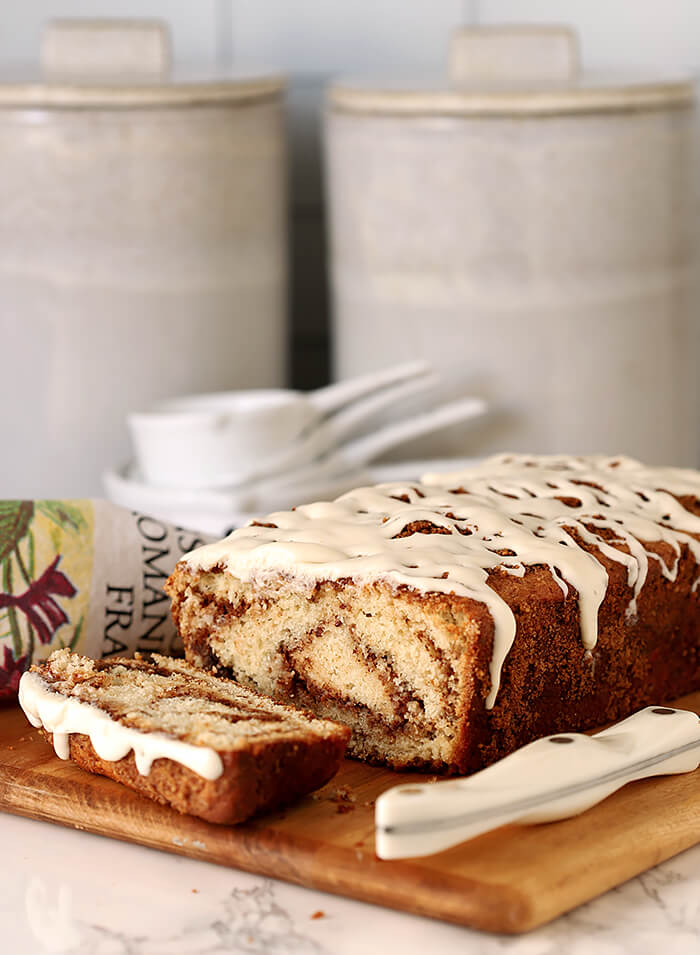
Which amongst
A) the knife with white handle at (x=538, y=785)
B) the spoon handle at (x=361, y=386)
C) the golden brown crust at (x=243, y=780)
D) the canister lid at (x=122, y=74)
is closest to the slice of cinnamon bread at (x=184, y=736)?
the golden brown crust at (x=243, y=780)

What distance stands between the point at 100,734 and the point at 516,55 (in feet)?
4.88

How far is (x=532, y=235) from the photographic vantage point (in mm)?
2152

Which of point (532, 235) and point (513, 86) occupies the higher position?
point (513, 86)

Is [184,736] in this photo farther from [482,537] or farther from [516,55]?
[516,55]

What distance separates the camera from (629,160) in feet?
7.02

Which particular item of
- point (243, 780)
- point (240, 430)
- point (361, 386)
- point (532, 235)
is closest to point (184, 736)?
point (243, 780)

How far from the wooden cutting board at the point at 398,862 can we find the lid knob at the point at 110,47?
1464 mm

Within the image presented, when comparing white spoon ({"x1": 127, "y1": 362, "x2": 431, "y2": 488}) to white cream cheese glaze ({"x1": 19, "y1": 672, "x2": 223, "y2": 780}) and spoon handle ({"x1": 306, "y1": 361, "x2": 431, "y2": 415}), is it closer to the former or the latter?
spoon handle ({"x1": 306, "y1": 361, "x2": 431, "y2": 415})

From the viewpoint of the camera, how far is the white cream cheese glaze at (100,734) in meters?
1.01

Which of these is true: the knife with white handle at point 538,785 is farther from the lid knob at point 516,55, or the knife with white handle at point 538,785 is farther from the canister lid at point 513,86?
the lid knob at point 516,55

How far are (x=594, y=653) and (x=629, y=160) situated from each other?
44.2 inches

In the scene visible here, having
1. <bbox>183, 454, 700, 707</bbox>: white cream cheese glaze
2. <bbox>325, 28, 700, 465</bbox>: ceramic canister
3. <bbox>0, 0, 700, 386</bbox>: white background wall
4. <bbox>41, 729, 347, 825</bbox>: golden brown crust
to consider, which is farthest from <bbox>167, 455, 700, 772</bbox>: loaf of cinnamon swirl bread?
<bbox>0, 0, 700, 386</bbox>: white background wall

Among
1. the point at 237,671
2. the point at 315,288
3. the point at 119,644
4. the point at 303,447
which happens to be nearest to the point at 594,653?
the point at 237,671

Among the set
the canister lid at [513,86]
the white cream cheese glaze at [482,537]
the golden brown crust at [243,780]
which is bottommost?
the golden brown crust at [243,780]
